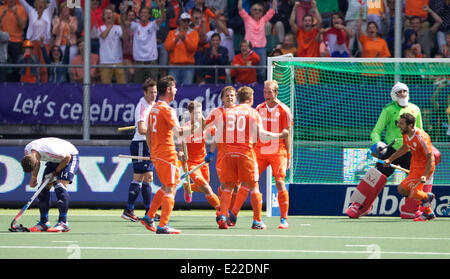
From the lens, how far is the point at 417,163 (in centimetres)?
1212

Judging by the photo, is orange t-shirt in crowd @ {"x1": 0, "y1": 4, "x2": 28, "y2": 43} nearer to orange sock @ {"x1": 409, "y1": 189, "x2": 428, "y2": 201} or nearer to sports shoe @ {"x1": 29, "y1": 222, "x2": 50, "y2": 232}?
sports shoe @ {"x1": 29, "y1": 222, "x2": 50, "y2": 232}

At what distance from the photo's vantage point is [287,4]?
16.5 meters

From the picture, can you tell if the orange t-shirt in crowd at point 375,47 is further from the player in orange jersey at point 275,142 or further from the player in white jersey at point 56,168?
the player in white jersey at point 56,168

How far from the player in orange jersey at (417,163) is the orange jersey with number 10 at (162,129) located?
3.80m

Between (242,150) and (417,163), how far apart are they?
2.96 meters

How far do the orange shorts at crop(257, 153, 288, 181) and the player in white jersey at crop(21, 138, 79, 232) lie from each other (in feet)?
8.11

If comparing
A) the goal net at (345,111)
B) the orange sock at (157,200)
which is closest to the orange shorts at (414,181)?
the goal net at (345,111)

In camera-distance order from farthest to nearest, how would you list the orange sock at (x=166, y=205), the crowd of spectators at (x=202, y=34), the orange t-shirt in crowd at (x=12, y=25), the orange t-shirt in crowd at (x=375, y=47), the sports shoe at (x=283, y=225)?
the orange t-shirt in crowd at (x=12, y=25)
the crowd of spectators at (x=202, y=34)
the orange t-shirt in crowd at (x=375, y=47)
the sports shoe at (x=283, y=225)
the orange sock at (x=166, y=205)

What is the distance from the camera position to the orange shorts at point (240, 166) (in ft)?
34.8

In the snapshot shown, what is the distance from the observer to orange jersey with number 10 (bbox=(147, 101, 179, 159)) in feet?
31.9

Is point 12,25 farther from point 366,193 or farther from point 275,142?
point 366,193

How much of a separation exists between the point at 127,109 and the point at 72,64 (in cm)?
186

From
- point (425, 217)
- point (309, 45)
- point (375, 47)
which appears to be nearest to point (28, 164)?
point (425, 217)

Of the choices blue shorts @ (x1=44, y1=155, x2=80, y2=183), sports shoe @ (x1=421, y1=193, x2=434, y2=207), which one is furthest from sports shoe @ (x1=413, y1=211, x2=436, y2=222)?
blue shorts @ (x1=44, y1=155, x2=80, y2=183)
